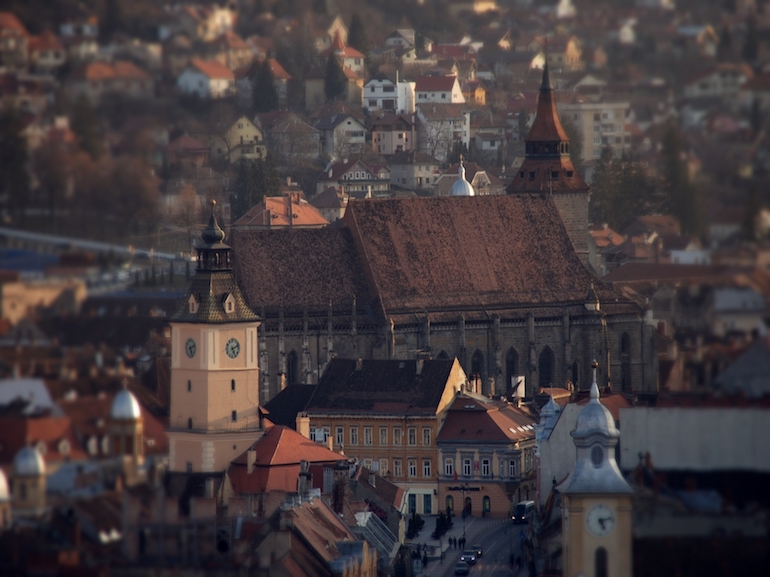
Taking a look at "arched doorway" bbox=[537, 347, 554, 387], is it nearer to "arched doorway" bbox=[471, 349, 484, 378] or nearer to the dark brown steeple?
"arched doorway" bbox=[471, 349, 484, 378]

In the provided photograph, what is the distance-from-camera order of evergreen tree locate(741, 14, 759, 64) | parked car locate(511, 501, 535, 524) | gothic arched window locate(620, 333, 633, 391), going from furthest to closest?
gothic arched window locate(620, 333, 633, 391) < parked car locate(511, 501, 535, 524) < evergreen tree locate(741, 14, 759, 64)

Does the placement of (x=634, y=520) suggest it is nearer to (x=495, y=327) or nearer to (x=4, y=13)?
(x=4, y=13)

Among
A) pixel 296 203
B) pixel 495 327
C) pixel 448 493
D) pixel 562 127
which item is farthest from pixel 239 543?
pixel 296 203

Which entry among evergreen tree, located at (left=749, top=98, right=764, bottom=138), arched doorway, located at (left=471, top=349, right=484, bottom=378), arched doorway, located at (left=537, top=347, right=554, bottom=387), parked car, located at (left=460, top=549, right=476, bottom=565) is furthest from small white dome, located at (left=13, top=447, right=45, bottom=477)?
arched doorway, located at (left=537, top=347, right=554, bottom=387)

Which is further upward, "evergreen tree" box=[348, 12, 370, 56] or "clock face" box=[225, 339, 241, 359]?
"evergreen tree" box=[348, 12, 370, 56]

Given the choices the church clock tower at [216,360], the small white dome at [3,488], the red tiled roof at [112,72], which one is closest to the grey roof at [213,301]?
the church clock tower at [216,360]

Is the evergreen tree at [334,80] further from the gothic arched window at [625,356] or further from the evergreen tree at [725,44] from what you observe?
the evergreen tree at [725,44]
